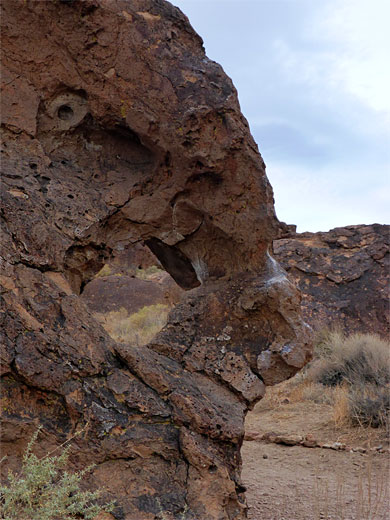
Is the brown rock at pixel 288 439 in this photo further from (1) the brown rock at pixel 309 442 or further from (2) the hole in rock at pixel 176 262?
A: (2) the hole in rock at pixel 176 262

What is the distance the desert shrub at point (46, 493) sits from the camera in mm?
2254

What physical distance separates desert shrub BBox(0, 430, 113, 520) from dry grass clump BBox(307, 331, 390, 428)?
4231mm

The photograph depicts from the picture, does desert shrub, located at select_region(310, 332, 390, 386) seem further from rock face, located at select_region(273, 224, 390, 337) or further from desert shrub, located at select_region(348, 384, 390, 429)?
rock face, located at select_region(273, 224, 390, 337)

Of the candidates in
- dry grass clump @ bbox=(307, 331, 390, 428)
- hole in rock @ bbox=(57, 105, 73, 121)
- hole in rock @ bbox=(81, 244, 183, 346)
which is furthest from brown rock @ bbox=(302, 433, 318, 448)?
hole in rock @ bbox=(81, 244, 183, 346)

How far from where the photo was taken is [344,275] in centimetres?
1138

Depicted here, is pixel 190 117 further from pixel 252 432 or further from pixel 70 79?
pixel 252 432

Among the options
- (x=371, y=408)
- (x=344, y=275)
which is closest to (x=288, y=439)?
(x=371, y=408)

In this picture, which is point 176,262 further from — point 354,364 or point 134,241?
point 354,364

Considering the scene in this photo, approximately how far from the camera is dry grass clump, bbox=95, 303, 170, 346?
459 inches

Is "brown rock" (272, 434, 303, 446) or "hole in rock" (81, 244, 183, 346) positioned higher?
"hole in rock" (81, 244, 183, 346)

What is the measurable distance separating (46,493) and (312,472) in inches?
138

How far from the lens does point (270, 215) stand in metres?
3.76

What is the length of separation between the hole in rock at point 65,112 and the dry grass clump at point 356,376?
4.58 meters

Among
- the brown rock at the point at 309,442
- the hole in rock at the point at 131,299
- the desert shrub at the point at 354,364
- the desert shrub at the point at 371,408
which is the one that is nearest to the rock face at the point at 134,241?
the brown rock at the point at 309,442
